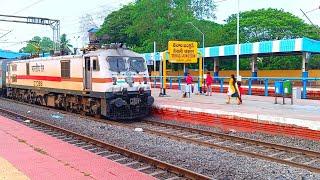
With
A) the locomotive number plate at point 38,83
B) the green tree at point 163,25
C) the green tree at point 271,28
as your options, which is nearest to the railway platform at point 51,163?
the locomotive number plate at point 38,83

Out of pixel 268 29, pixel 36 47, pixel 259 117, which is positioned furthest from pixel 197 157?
pixel 268 29

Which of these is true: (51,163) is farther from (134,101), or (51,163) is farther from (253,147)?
(134,101)

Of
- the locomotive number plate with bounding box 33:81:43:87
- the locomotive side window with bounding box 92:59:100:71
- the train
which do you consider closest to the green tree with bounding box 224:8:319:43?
the locomotive number plate with bounding box 33:81:43:87

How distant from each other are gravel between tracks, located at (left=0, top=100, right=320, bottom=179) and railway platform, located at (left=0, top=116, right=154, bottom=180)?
1.77 metres

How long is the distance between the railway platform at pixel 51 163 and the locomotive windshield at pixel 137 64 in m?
7.06

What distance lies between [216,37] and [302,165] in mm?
51455

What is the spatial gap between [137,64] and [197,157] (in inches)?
363

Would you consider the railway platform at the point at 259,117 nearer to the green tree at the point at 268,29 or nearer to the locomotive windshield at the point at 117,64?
the locomotive windshield at the point at 117,64

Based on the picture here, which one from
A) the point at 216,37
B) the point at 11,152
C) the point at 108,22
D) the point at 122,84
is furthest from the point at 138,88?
the point at 108,22

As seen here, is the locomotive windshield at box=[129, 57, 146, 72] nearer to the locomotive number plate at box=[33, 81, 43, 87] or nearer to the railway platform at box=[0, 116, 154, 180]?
the railway platform at box=[0, 116, 154, 180]

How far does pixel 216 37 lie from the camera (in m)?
59.9

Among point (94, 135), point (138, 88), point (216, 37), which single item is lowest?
point (94, 135)

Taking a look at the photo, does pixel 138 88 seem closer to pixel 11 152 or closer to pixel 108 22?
pixel 11 152

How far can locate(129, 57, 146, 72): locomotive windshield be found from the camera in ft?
61.9
